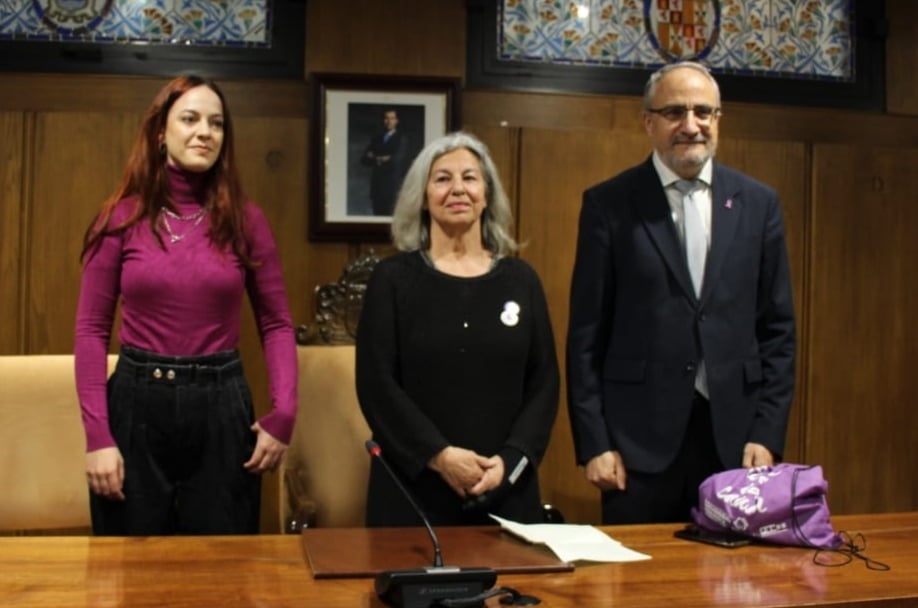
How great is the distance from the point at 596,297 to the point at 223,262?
87 cm

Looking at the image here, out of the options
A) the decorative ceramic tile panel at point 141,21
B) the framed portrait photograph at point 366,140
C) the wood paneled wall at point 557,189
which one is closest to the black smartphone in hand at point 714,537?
the wood paneled wall at point 557,189

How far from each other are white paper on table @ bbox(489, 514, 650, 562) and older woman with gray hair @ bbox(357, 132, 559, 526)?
0.33 metres

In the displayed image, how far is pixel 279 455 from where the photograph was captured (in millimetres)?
2447

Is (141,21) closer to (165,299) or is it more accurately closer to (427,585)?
(165,299)

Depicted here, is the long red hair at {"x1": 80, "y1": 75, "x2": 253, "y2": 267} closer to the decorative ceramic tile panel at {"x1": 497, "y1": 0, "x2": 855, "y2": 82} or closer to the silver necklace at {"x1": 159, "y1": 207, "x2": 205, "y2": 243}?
the silver necklace at {"x1": 159, "y1": 207, "x2": 205, "y2": 243}

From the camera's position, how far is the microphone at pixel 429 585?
157 centimetres

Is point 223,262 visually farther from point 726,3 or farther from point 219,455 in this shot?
point 726,3

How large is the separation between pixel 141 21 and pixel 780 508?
2787mm

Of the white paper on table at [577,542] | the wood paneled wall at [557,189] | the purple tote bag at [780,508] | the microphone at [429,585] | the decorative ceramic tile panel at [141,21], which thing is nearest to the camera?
the microphone at [429,585]

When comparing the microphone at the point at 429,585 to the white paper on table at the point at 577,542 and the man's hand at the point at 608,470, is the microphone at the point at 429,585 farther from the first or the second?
the man's hand at the point at 608,470

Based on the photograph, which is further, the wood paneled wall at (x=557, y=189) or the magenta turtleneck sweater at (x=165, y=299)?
the wood paneled wall at (x=557, y=189)

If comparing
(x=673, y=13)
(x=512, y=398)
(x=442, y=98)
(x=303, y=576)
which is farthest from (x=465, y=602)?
(x=673, y=13)

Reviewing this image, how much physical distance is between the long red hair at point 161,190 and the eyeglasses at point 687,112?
3.36 ft

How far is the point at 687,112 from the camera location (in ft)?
8.40
